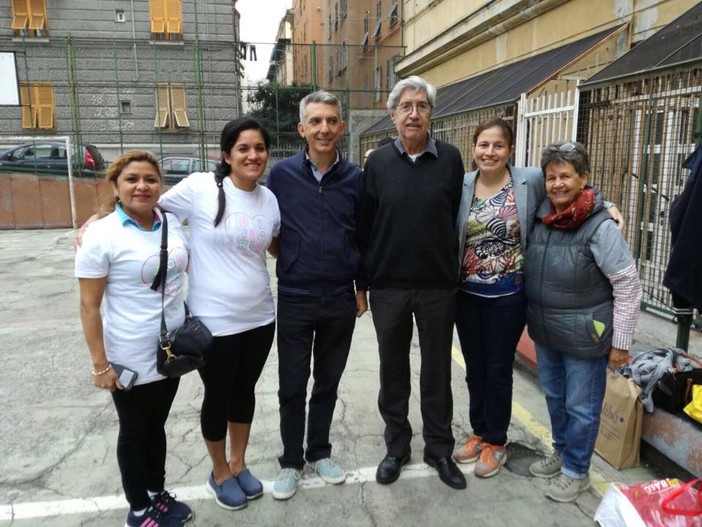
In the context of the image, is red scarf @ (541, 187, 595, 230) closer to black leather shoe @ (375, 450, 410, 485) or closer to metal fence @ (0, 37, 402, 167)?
black leather shoe @ (375, 450, 410, 485)

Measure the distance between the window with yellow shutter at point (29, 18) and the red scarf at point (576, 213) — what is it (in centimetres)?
2436

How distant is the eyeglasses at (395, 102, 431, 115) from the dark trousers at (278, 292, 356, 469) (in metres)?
0.98

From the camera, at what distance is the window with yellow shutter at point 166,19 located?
71.7 feet

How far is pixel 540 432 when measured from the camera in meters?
3.52

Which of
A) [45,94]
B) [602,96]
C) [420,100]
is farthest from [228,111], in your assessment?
[420,100]

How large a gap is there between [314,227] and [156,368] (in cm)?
99

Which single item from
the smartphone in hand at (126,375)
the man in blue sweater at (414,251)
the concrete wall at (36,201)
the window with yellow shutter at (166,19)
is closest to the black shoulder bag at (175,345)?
the smartphone in hand at (126,375)

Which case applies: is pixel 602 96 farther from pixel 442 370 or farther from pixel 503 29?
pixel 503 29

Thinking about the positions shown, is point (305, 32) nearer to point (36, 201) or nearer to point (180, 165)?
point (180, 165)

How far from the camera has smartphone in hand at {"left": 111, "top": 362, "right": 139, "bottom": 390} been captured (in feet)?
7.51

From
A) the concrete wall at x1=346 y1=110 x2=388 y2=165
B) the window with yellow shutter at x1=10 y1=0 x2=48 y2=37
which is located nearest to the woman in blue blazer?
the concrete wall at x1=346 y1=110 x2=388 y2=165

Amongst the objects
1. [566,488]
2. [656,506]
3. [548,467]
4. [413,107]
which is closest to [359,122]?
[413,107]

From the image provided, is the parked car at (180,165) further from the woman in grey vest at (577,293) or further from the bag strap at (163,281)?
the woman in grey vest at (577,293)

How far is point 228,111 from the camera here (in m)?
20.8
